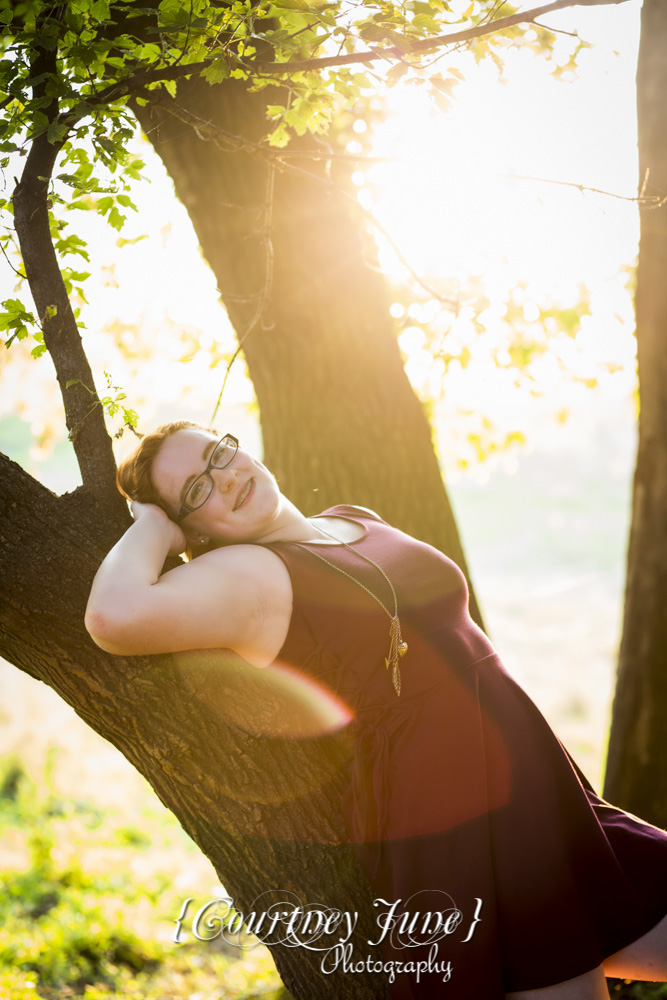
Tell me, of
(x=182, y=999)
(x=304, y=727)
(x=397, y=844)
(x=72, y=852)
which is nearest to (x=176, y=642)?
(x=304, y=727)

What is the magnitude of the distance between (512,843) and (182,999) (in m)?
3.15

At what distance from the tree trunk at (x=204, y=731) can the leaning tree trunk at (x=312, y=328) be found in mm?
1311

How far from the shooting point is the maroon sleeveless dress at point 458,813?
73.6 inches

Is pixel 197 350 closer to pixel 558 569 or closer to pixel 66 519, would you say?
pixel 66 519

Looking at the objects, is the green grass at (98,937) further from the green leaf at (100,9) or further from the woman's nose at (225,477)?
the green leaf at (100,9)

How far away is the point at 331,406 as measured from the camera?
320cm

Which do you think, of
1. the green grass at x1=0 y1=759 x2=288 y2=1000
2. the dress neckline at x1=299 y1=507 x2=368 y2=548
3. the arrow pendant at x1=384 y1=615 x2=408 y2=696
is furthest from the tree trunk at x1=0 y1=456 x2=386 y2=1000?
the green grass at x1=0 y1=759 x2=288 y2=1000

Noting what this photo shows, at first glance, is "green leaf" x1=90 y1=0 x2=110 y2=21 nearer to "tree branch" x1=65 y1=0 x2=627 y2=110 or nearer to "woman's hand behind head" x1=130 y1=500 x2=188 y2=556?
"tree branch" x1=65 y1=0 x2=627 y2=110

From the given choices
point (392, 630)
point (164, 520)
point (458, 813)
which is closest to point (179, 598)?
point (164, 520)

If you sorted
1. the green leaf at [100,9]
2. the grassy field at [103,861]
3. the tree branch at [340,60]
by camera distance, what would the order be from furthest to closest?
1. the grassy field at [103,861]
2. the tree branch at [340,60]
3. the green leaf at [100,9]

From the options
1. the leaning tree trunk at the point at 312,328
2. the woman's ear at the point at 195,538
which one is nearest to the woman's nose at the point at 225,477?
the woman's ear at the point at 195,538

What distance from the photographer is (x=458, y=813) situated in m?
1.92

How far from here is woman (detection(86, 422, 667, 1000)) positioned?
1.84m

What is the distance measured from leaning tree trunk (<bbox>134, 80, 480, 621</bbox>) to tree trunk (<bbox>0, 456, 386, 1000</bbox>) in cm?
131
